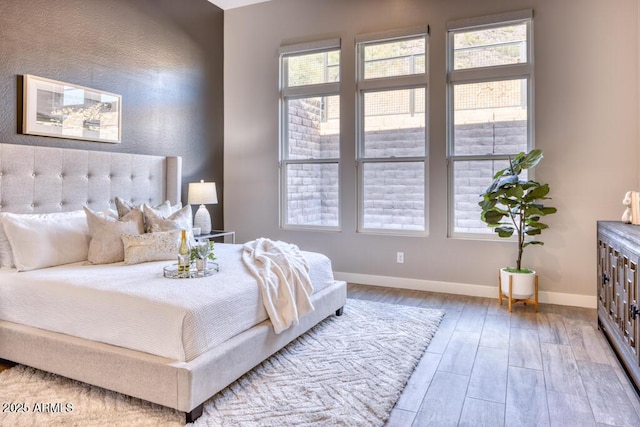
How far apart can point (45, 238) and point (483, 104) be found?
156 inches

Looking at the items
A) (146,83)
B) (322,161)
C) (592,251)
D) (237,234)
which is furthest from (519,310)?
(146,83)

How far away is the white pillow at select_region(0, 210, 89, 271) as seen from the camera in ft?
9.02

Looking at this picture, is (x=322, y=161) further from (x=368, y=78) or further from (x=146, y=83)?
(x=146, y=83)

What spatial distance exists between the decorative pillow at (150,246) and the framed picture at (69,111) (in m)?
1.13

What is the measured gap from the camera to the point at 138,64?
4.14 m

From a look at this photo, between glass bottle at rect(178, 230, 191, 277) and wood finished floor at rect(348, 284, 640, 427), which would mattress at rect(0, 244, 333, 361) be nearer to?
glass bottle at rect(178, 230, 191, 277)

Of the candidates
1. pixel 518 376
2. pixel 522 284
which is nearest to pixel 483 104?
pixel 522 284

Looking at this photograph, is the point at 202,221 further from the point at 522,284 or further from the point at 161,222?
the point at 522,284

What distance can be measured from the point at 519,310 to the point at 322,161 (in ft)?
8.44

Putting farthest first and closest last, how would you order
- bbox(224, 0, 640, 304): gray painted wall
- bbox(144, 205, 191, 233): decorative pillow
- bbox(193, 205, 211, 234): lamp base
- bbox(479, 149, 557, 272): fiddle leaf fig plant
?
bbox(193, 205, 211, 234): lamp base < bbox(224, 0, 640, 304): gray painted wall < bbox(479, 149, 557, 272): fiddle leaf fig plant < bbox(144, 205, 191, 233): decorative pillow

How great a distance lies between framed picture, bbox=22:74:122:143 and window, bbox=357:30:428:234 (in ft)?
8.32

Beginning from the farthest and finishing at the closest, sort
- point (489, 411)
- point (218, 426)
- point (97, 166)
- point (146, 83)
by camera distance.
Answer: point (146, 83), point (97, 166), point (489, 411), point (218, 426)

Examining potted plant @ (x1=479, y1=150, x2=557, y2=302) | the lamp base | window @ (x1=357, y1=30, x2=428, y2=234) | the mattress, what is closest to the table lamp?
the lamp base

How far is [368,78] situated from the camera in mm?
4668
